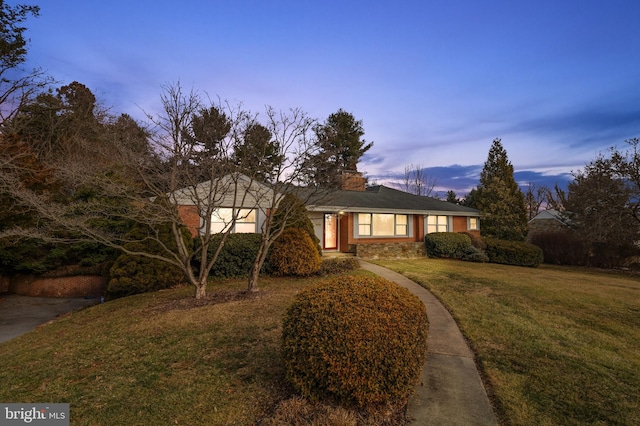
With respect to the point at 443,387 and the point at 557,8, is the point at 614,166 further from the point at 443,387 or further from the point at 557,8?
the point at 443,387

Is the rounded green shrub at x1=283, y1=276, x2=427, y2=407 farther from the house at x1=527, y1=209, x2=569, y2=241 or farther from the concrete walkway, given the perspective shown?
the house at x1=527, y1=209, x2=569, y2=241

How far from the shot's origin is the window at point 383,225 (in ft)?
59.4

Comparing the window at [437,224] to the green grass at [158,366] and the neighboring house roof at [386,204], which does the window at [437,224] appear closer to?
the neighboring house roof at [386,204]

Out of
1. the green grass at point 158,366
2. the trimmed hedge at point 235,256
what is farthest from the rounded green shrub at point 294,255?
the green grass at point 158,366

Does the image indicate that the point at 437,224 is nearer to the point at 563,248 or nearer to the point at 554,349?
the point at 563,248

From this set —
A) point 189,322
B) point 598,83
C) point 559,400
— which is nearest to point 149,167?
point 189,322

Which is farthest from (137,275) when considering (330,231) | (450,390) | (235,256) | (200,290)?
(330,231)

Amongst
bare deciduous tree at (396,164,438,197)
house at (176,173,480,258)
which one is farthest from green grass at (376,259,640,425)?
bare deciduous tree at (396,164,438,197)

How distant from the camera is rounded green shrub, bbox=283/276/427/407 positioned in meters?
2.88

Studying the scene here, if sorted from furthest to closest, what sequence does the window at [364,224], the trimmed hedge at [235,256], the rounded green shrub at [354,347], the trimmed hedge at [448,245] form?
the window at [364,224] < the trimmed hedge at [448,245] < the trimmed hedge at [235,256] < the rounded green shrub at [354,347]

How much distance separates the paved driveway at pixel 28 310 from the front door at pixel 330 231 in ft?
35.5

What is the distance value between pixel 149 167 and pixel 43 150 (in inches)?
685

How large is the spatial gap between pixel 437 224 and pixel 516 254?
16.7 feet

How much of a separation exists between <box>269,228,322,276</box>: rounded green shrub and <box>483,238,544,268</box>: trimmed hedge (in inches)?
469
